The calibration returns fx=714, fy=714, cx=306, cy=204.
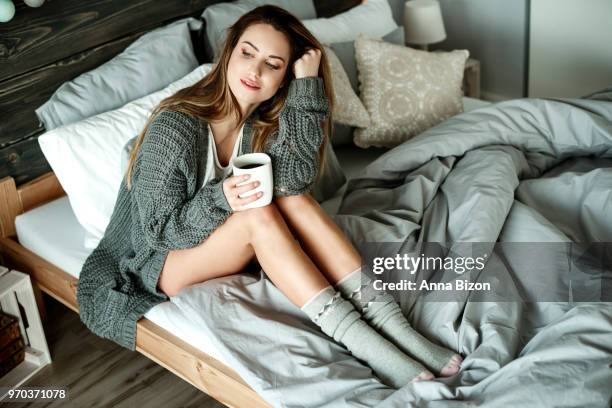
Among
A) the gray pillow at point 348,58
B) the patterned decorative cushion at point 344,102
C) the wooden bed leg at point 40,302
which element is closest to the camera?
the wooden bed leg at point 40,302

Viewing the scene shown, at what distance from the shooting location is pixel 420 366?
4.87 ft

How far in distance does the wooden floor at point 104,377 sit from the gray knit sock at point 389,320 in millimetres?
576

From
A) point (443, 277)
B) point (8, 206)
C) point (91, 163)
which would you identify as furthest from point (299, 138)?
point (8, 206)

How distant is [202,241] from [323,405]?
0.48 m

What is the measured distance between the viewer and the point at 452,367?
1.49 metres

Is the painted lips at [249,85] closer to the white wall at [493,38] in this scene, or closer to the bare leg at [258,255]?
the bare leg at [258,255]

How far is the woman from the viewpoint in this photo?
155 centimetres

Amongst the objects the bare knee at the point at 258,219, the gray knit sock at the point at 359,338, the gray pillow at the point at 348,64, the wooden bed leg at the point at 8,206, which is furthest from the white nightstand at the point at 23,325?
the gray pillow at the point at 348,64

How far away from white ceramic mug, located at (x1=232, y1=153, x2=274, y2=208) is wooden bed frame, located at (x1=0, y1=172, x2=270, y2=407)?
15.7 inches

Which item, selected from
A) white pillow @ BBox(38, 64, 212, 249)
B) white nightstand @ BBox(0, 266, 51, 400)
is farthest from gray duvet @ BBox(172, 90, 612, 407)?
white nightstand @ BBox(0, 266, 51, 400)

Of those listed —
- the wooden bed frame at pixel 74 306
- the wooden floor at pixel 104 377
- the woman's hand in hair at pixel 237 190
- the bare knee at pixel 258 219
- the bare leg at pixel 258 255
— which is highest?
the woman's hand in hair at pixel 237 190

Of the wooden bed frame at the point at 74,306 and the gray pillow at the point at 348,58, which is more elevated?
the gray pillow at the point at 348,58

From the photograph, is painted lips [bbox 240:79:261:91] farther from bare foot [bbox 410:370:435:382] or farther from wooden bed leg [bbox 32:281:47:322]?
wooden bed leg [bbox 32:281:47:322]

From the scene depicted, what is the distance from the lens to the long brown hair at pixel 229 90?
1778 mm
